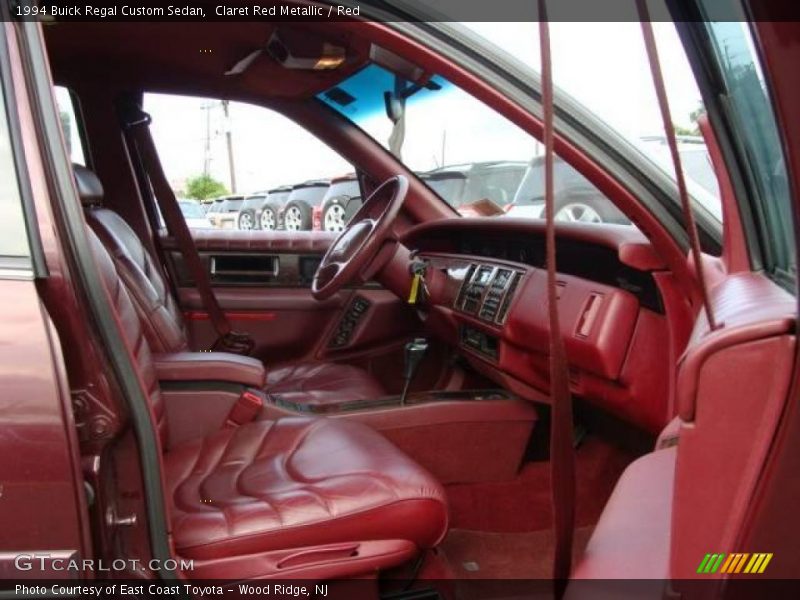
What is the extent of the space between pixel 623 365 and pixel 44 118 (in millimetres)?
1368

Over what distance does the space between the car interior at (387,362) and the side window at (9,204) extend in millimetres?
70

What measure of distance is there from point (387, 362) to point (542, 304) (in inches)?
45.8

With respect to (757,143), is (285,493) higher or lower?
lower

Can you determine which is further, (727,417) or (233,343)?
(233,343)

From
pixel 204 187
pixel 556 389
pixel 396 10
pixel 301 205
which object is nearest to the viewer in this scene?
pixel 556 389

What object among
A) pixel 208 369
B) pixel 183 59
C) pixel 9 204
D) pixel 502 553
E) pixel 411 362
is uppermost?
pixel 183 59

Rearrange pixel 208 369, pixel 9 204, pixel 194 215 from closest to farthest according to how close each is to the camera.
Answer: pixel 9 204 → pixel 208 369 → pixel 194 215

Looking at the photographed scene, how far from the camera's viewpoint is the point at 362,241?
8.06ft

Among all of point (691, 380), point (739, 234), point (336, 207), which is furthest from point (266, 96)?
point (691, 380)

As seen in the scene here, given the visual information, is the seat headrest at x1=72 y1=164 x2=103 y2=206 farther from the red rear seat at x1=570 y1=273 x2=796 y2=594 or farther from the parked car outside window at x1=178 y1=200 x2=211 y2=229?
the red rear seat at x1=570 y1=273 x2=796 y2=594

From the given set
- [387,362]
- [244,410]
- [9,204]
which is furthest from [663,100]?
[387,362]

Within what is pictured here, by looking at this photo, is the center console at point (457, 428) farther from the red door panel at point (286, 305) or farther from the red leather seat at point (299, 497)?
the red door panel at point (286, 305)

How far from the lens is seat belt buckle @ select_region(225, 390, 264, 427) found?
2.00 meters

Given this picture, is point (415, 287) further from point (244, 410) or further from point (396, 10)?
point (396, 10)
